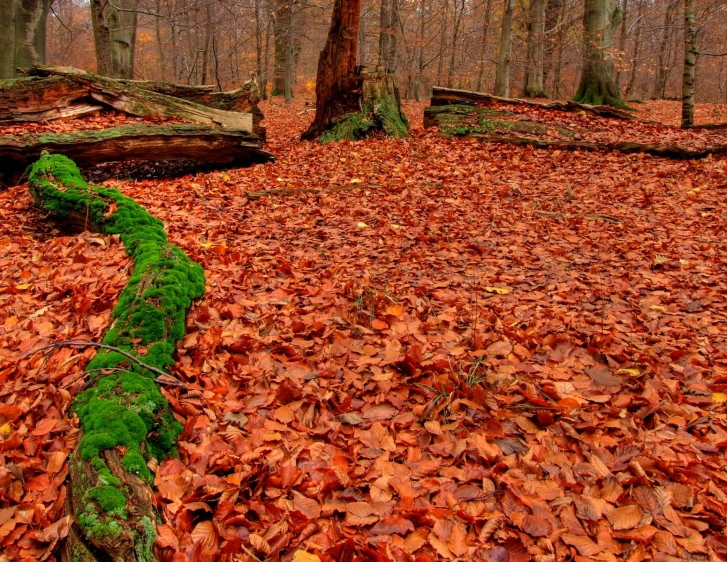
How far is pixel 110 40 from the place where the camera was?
11828mm

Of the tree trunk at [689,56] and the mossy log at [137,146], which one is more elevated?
the tree trunk at [689,56]

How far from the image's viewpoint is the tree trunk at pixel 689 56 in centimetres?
975

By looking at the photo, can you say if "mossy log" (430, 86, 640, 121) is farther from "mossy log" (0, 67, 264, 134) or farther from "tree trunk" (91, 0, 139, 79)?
"tree trunk" (91, 0, 139, 79)

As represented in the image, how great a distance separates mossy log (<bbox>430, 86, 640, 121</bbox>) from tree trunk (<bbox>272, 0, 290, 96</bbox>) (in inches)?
355

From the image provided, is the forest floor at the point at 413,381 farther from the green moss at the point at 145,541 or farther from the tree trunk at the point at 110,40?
the tree trunk at the point at 110,40

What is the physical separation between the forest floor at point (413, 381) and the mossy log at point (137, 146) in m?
0.78

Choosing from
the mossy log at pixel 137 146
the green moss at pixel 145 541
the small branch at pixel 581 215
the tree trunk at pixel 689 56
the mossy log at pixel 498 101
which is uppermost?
the tree trunk at pixel 689 56

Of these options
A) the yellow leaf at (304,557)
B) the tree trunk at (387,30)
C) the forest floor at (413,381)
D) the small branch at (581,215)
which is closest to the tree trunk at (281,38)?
the tree trunk at (387,30)

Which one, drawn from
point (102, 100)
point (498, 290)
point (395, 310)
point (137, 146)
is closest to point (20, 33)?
point (102, 100)

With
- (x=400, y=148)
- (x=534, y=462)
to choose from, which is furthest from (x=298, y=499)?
(x=400, y=148)

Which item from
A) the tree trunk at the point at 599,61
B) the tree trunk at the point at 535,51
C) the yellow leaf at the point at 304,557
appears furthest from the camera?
the tree trunk at the point at 535,51

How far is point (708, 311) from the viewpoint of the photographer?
13.7 feet

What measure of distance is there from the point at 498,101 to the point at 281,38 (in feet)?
41.9

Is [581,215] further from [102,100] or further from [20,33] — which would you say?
[20,33]
